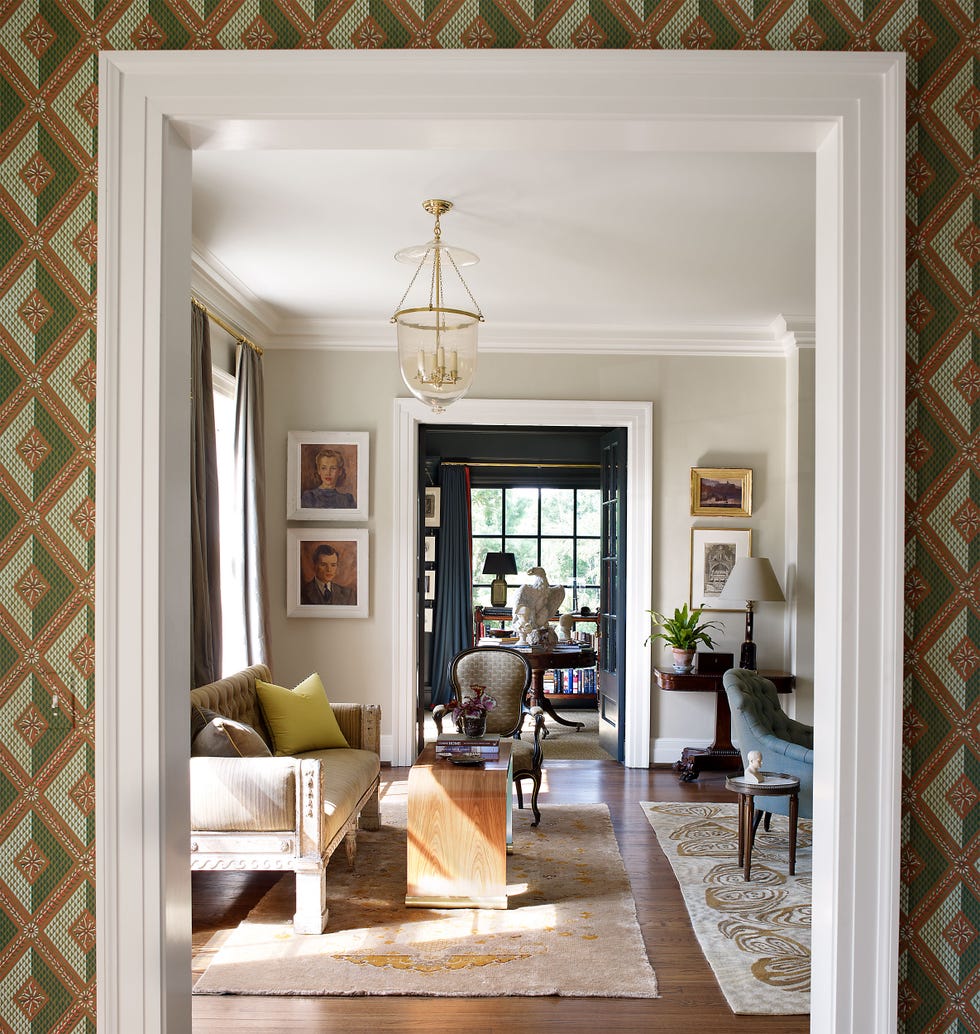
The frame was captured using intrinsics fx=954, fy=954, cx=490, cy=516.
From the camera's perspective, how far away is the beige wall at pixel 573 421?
659 centimetres

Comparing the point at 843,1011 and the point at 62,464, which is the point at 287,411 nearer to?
the point at 62,464

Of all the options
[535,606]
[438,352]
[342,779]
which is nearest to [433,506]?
[535,606]

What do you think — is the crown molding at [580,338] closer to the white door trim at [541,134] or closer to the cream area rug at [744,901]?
the cream area rug at [744,901]

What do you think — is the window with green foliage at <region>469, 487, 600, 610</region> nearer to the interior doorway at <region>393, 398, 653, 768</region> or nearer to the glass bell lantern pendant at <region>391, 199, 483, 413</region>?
the interior doorway at <region>393, 398, 653, 768</region>

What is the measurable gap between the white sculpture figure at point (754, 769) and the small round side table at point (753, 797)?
0.05 feet

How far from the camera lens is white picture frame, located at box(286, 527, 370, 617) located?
21.5 ft

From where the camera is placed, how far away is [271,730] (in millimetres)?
4875

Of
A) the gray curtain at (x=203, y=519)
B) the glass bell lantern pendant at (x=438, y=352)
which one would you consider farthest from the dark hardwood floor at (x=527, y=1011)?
the glass bell lantern pendant at (x=438, y=352)

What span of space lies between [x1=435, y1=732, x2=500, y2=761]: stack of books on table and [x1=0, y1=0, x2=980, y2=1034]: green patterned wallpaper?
2684mm

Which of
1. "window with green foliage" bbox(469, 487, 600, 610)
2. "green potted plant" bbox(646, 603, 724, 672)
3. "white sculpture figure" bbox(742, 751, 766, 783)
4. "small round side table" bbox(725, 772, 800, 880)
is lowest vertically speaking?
"small round side table" bbox(725, 772, 800, 880)

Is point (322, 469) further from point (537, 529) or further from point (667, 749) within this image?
point (537, 529)

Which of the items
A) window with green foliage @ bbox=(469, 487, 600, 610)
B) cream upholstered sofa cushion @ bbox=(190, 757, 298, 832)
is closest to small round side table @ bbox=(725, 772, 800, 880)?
cream upholstered sofa cushion @ bbox=(190, 757, 298, 832)

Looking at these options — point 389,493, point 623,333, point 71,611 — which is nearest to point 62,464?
point 71,611

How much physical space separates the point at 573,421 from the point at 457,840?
3351mm
